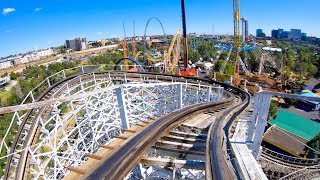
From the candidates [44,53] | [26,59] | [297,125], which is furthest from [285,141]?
[44,53]

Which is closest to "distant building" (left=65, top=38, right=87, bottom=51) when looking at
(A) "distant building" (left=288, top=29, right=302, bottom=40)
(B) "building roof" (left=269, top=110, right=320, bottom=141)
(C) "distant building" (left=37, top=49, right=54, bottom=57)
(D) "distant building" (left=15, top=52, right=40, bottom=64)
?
(C) "distant building" (left=37, top=49, right=54, bottom=57)

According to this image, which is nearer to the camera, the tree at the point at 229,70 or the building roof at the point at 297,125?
the building roof at the point at 297,125

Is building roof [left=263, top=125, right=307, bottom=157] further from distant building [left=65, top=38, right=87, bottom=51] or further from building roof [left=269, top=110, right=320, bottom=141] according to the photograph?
distant building [left=65, top=38, right=87, bottom=51]

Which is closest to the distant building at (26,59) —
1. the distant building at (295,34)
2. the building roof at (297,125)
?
the building roof at (297,125)

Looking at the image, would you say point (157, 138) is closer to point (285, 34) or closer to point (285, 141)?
point (285, 141)

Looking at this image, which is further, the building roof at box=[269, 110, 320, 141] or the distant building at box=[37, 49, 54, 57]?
the distant building at box=[37, 49, 54, 57]

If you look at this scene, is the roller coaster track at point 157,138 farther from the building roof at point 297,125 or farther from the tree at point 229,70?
the tree at point 229,70
